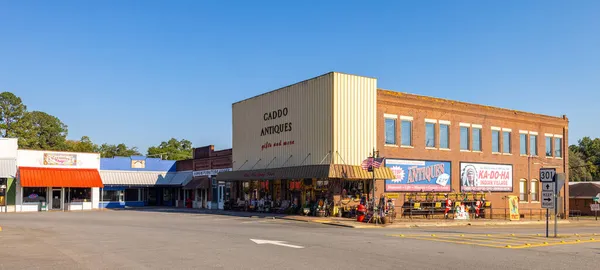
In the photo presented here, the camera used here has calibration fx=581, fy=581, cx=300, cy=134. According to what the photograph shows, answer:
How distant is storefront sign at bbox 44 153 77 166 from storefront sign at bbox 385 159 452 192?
30.5 metres

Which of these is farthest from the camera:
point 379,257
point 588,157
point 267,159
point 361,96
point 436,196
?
point 588,157

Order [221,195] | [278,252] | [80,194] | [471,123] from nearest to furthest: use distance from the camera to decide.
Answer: [278,252]
[471,123]
[221,195]
[80,194]

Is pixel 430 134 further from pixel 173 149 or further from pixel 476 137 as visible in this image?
pixel 173 149

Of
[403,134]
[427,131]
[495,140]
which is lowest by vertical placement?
[495,140]

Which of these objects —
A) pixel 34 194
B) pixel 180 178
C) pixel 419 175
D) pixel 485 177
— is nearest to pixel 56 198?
pixel 34 194

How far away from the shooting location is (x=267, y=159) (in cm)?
4506

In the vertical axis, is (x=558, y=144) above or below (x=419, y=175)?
above

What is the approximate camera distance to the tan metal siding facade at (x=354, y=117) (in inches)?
1501

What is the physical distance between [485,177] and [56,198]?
123 feet

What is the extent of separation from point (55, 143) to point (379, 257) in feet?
298

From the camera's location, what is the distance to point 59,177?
51719 millimetres

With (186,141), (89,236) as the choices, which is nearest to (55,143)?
(186,141)

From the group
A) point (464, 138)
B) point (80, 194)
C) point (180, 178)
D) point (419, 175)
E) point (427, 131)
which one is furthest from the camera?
point (180, 178)

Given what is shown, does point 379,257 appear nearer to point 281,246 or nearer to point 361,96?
point 281,246
